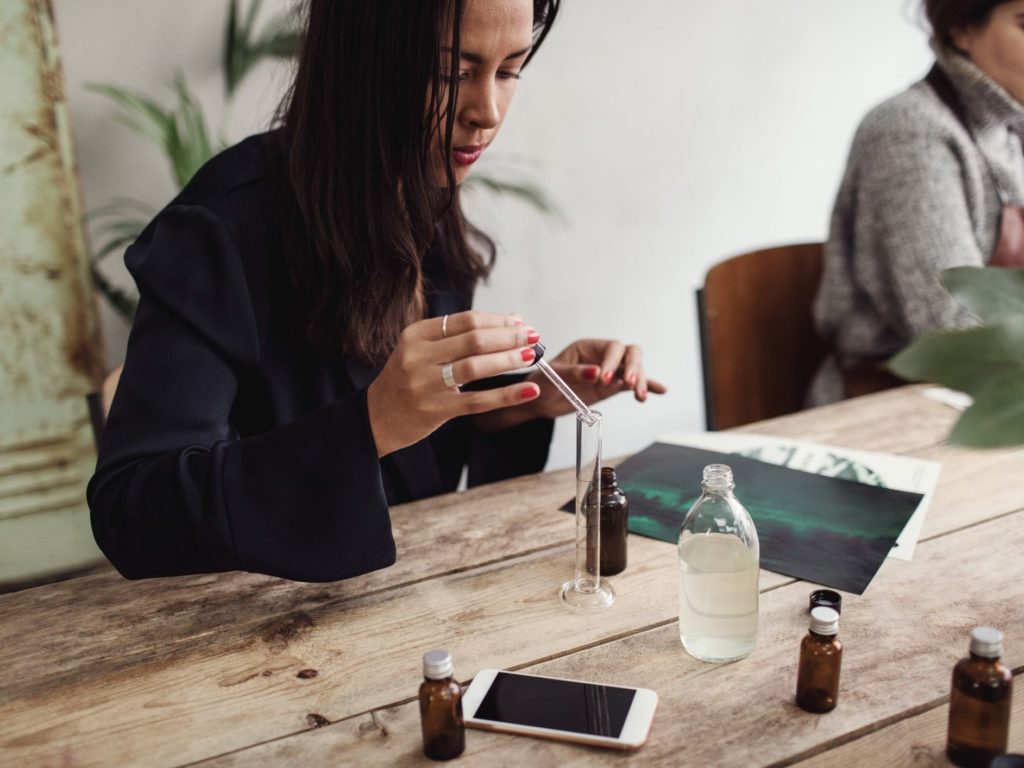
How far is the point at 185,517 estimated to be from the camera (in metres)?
0.87

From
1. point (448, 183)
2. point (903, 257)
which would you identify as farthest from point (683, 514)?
point (903, 257)

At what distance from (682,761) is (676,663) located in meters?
0.13

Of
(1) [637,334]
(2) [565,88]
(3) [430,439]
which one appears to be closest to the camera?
(3) [430,439]

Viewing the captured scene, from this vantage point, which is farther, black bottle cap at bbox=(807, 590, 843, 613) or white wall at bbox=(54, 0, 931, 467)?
white wall at bbox=(54, 0, 931, 467)

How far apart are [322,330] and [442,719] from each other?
1.96 ft

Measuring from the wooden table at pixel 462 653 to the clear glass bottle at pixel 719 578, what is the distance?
2 centimetres

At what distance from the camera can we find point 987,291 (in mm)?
645

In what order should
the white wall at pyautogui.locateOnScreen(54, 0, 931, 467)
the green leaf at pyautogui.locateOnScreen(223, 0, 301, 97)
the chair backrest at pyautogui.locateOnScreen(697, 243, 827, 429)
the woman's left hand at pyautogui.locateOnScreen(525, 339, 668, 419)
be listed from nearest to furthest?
1. the woman's left hand at pyautogui.locateOnScreen(525, 339, 668, 419)
2. the chair backrest at pyautogui.locateOnScreen(697, 243, 827, 429)
3. the green leaf at pyautogui.locateOnScreen(223, 0, 301, 97)
4. the white wall at pyautogui.locateOnScreen(54, 0, 931, 467)

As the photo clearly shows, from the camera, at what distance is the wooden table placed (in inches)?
27.5

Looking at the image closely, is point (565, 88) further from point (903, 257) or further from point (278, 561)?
point (278, 561)

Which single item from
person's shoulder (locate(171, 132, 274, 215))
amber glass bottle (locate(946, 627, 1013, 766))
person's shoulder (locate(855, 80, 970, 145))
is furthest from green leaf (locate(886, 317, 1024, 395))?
person's shoulder (locate(855, 80, 970, 145))

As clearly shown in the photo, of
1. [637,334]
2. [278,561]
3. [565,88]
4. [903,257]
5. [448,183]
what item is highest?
[565,88]

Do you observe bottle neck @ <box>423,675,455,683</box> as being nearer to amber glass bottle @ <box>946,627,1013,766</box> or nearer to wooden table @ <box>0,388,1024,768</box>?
wooden table @ <box>0,388,1024,768</box>

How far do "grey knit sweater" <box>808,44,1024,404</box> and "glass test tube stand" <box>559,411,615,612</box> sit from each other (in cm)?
104
